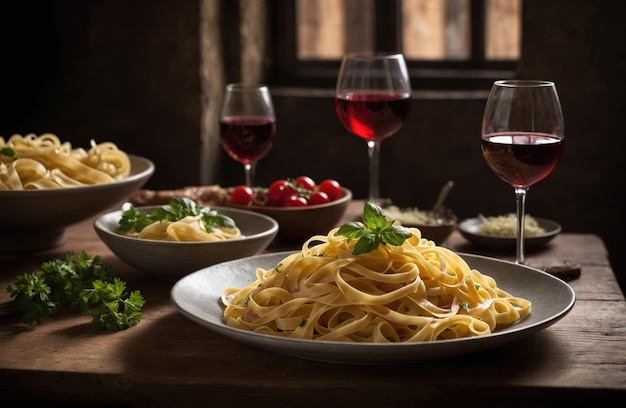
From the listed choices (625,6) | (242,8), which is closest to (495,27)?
(625,6)

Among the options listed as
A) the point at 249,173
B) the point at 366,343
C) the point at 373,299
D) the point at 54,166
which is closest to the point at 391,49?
the point at 249,173

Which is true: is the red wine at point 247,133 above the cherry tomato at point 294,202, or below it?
above

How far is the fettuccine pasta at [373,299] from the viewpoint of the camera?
4.43ft

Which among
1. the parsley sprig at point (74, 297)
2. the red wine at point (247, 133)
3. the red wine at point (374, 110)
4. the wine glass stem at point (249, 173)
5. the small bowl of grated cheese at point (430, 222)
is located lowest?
the parsley sprig at point (74, 297)

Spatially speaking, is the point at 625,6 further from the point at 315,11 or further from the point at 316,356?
the point at 316,356

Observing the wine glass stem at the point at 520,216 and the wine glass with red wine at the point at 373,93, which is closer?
the wine glass stem at the point at 520,216

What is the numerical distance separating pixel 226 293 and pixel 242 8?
2.46m

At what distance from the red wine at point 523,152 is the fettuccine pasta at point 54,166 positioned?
3.07 feet

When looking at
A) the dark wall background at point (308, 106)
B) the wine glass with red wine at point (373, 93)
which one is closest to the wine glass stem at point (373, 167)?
the wine glass with red wine at point (373, 93)

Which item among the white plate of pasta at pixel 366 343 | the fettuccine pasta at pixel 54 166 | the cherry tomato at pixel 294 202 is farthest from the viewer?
the cherry tomato at pixel 294 202

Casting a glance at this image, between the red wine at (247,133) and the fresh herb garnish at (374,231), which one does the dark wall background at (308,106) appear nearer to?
the red wine at (247,133)

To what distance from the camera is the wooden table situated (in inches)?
50.9

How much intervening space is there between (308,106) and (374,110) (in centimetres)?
170

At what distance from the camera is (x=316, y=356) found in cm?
132
